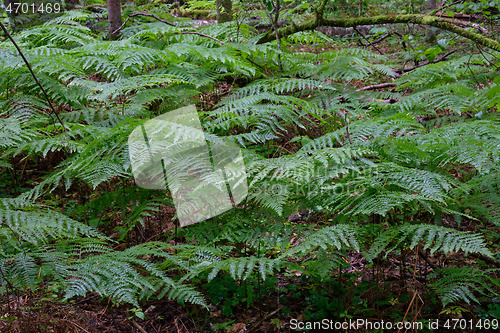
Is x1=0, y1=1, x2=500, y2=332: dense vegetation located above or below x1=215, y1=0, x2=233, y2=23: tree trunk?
below

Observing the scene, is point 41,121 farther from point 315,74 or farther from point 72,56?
point 315,74

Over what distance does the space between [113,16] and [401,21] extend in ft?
13.2

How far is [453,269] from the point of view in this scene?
2.07 meters

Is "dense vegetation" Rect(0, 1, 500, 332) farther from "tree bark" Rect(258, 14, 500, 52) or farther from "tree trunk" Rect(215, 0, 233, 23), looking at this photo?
"tree trunk" Rect(215, 0, 233, 23)

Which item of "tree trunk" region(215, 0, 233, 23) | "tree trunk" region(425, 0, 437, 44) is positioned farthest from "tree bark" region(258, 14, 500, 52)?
"tree trunk" region(425, 0, 437, 44)

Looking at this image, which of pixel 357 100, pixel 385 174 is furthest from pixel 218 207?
pixel 357 100

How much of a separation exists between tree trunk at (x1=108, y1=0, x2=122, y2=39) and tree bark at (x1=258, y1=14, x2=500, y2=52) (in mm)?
2308

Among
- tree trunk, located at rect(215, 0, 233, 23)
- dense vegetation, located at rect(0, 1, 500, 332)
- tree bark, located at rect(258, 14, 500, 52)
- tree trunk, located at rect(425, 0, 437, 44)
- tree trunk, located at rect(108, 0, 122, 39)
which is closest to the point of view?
dense vegetation, located at rect(0, 1, 500, 332)

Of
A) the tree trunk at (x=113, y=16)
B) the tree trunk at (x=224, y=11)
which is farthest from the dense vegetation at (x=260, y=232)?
the tree trunk at (x=224, y=11)

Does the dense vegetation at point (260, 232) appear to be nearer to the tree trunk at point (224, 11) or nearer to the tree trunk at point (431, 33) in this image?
the tree trunk at point (224, 11)

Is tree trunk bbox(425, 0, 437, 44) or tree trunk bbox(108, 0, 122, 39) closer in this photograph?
tree trunk bbox(108, 0, 122, 39)

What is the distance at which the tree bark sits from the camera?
3279mm

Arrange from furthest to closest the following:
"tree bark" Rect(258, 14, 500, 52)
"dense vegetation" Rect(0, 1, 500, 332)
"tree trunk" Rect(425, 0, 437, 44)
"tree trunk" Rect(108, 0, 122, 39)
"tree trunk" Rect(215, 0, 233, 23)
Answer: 1. "tree trunk" Rect(425, 0, 437, 44)
2. "tree trunk" Rect(215, 0, 233, 23)
3. "tree trunk" Rect(108, 0, 122, 39)
4. "tree bark" Rect(258, 14, 500, 52)
5. "dense vegetation" Rect(0, 1, 500, 332)

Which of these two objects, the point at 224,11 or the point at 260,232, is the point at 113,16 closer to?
the point at 224,11
